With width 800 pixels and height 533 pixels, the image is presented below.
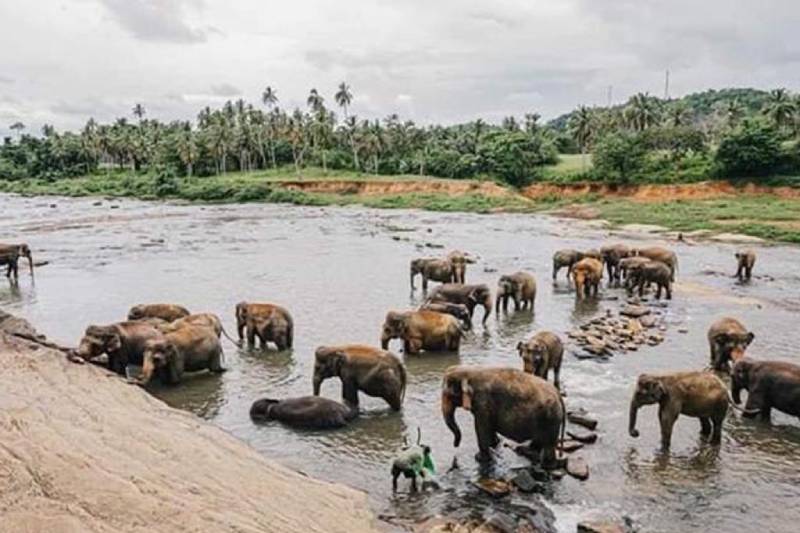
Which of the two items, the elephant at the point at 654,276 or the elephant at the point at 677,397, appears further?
the elephant at the point at 654,276

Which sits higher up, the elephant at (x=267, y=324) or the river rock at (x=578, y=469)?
the elephant at (x=267, y=324)

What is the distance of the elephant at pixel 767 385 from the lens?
42.2ft

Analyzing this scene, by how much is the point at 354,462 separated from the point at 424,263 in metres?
15.3

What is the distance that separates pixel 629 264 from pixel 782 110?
170 ft

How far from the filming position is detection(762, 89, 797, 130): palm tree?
69.4 m

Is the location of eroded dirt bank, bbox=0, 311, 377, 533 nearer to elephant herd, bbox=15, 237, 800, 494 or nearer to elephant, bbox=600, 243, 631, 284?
elephant herd, bbox=15, 237, 800, 494

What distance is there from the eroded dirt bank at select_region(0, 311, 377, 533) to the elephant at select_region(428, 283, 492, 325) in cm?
979

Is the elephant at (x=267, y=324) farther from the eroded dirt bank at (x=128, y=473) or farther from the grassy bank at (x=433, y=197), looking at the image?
the grassy bank at (x=433, y=197)

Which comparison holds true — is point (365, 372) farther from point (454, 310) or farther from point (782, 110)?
point (782, 110)

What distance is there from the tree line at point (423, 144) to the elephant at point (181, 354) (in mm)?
57581

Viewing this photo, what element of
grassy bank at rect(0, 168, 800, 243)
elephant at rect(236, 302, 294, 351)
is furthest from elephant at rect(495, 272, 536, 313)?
grassy bank at rect(0, 168, 800, 243)

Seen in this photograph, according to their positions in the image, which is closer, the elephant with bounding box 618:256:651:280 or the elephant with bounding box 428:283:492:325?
the elephant with bounding box 428:283:492:325

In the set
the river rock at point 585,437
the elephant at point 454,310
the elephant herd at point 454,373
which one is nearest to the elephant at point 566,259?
the elephant herd at point 454,373

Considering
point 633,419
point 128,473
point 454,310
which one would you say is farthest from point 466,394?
point 454,310
